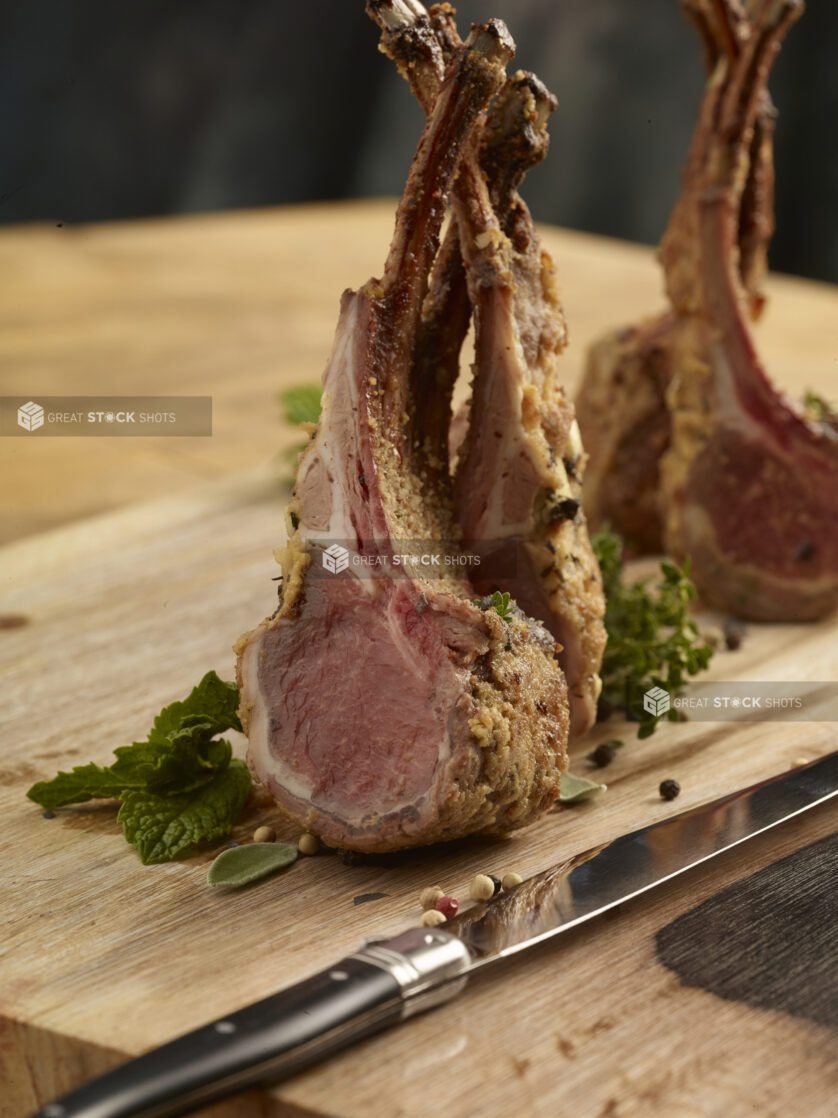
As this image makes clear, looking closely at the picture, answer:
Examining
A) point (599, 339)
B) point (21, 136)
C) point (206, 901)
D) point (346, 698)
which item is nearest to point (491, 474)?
point (346, 698)

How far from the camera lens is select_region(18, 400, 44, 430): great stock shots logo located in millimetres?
→ 4242

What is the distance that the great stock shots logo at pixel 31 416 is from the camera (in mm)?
4242

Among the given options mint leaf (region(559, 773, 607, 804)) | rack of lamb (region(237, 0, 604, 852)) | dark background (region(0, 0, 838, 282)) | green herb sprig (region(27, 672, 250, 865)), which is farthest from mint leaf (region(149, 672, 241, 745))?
dark background (region(0, 0, 838, 282))

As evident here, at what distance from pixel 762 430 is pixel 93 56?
4.95 metres

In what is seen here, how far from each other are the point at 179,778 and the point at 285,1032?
778mm

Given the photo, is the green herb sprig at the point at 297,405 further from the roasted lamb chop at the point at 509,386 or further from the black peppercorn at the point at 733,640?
the roasted lamb chop at the point at 509,386

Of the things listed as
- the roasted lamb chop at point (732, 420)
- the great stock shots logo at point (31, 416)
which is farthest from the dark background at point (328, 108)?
the roasted lamb chop at point (732, 420)

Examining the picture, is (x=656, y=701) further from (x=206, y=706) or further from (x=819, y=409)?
(x=819, y=409)

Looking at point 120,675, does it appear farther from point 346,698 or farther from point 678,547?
point 678,547

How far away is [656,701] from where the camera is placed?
2631 mm

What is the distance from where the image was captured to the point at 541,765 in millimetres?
2084

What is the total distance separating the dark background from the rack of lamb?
4633 mm

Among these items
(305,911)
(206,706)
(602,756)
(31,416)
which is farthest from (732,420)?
(31,416)

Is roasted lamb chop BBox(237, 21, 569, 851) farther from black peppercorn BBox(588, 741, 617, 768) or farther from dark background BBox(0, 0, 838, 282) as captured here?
dark background BBox(0, 0, 838, 282)
